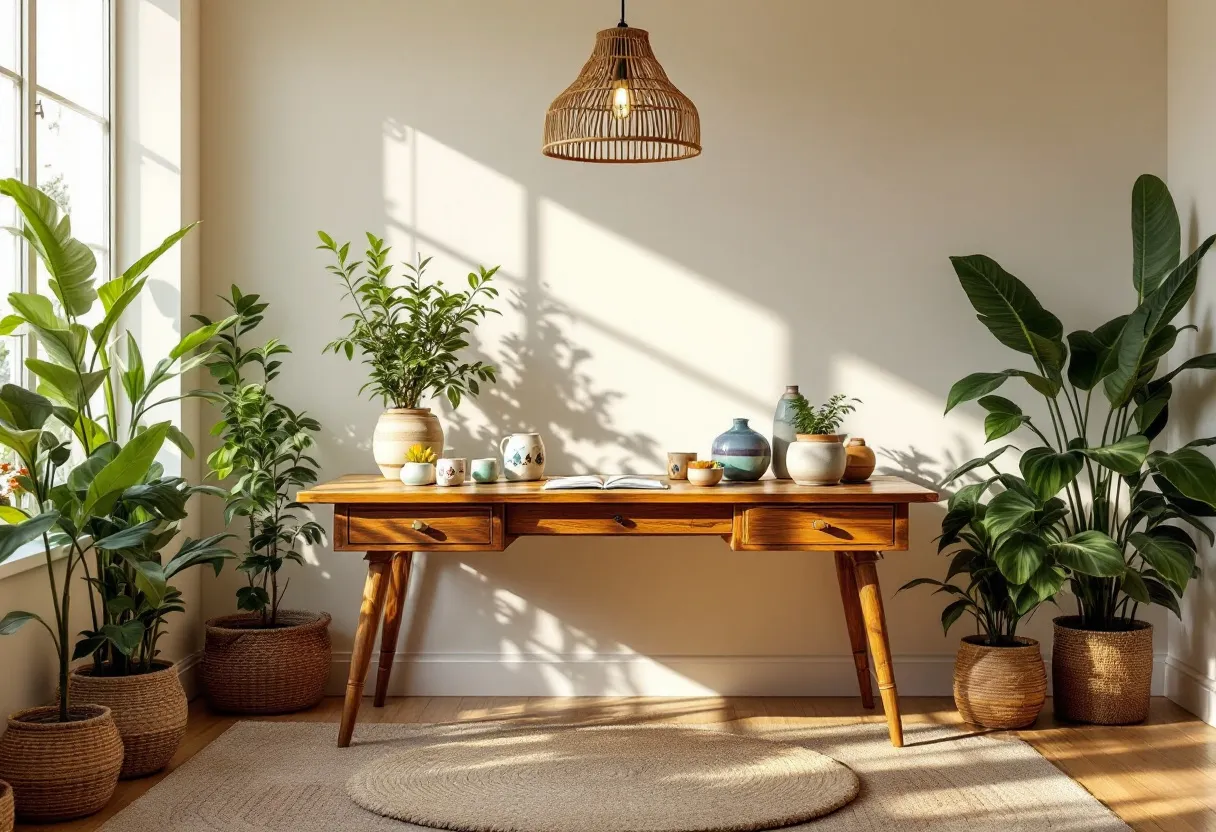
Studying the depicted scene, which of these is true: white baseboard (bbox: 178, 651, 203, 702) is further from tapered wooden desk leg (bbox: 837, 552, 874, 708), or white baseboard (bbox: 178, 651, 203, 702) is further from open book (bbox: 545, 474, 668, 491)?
tapered wooden desk leg (bbox: 837, 552, 874, 708)

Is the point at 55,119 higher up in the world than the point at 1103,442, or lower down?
higher up

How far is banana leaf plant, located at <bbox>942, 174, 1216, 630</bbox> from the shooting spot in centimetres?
336

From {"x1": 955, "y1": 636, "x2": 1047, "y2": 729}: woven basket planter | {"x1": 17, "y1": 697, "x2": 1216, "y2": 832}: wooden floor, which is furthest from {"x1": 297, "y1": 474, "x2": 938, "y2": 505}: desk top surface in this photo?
{"x1": 17, "y1": 697, "x2": 1216, "y2": 832}: wooden floor

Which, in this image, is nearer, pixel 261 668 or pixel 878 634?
pixel 878 634

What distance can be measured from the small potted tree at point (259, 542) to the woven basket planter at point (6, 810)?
1.21 meters

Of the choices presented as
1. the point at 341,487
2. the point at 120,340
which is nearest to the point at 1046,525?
the point at 341,487

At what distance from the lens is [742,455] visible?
11.7 ft

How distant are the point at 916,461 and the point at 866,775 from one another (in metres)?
1.25

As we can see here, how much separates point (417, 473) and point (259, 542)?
0.71 metres

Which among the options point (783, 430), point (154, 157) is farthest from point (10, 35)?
point (783, 430)

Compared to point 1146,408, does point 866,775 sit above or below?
below

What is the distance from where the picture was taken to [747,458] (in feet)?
11.7

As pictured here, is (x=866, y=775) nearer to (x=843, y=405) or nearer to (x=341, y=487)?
(x=843, y=405)

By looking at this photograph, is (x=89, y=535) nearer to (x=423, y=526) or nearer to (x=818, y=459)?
(x=423, y=526)
